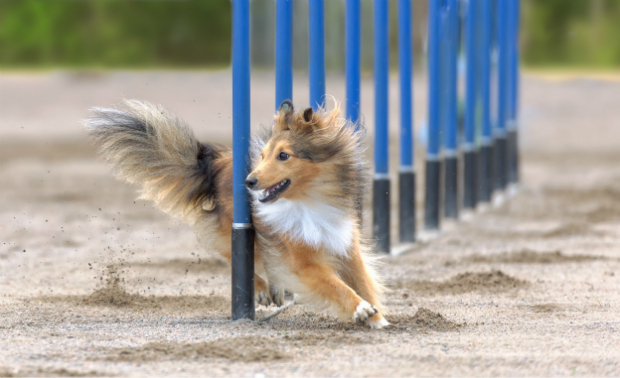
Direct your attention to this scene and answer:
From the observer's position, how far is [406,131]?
8320 millimetres

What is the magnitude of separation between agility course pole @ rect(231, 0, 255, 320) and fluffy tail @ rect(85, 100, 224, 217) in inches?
22.7

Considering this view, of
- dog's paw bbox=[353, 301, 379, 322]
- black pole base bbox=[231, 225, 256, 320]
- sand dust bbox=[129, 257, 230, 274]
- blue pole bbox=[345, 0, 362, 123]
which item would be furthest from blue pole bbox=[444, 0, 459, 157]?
dog's paw bbox=[353, 301, 379, 322]

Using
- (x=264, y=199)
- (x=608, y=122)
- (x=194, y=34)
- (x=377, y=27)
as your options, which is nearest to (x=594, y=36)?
(x=608, y=122)

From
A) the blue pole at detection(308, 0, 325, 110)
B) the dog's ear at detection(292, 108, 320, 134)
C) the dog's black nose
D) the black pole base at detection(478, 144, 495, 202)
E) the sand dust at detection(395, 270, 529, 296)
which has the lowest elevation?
the sand dust at detection(395, 270, 529, 296)

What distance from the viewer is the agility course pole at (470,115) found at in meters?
10.5

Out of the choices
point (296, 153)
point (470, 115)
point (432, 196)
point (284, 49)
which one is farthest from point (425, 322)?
point (470, 115)

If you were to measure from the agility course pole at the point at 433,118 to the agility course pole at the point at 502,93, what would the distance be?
122 inches

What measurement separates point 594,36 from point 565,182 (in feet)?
77.2

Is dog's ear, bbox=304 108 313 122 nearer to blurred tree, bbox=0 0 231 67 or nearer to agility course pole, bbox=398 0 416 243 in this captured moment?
agility course pole, bbox=398 0 416 243

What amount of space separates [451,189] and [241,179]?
5.04 m

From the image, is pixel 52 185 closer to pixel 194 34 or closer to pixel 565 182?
pixel 565 182

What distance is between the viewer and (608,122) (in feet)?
76.4

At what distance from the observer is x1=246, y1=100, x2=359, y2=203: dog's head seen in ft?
16.2

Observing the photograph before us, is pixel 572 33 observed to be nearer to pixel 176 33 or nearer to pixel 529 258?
pixel 176 33
